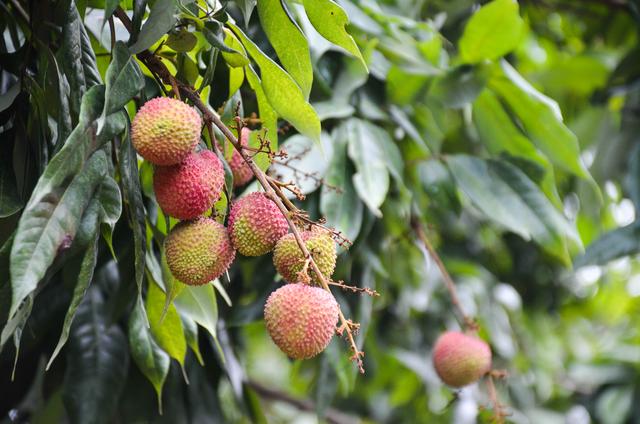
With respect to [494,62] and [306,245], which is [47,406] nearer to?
[306,245]

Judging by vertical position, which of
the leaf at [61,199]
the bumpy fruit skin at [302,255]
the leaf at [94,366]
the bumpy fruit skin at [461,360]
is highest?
the leaf at [61,199]

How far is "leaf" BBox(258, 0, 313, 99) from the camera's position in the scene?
0.76 m

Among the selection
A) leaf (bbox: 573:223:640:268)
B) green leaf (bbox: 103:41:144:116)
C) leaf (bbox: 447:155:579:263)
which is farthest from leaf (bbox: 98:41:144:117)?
leaf (bbox: 573:223:640:268)

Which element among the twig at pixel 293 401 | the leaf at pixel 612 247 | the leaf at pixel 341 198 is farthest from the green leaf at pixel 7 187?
the twig at pixel 293 401

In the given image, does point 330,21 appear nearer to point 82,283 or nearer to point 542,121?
point 82,283

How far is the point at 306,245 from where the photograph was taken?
2.21 ft

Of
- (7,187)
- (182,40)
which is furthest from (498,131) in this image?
(7,187)

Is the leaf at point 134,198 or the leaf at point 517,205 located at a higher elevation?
the leaf at point 134,198

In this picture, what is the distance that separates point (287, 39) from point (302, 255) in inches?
9.0

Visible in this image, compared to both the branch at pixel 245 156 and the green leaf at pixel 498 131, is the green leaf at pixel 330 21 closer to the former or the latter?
the branch at pixel 245 156

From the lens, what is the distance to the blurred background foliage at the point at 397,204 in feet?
2.74

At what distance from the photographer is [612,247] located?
1.36 m

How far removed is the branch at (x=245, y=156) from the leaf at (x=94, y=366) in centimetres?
42

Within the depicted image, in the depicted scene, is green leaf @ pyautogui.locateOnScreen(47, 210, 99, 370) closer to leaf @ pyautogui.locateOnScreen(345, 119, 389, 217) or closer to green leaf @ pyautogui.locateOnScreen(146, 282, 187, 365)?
green leaf @ pyautogui.locateOnScreen(146, 282, 187, 365)
